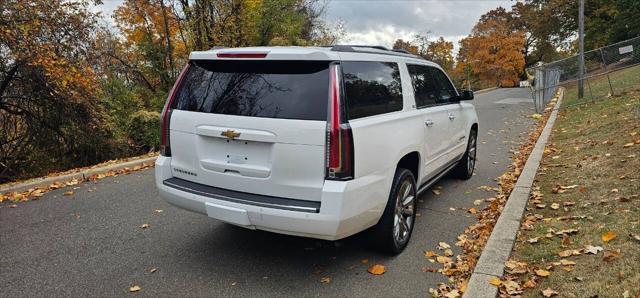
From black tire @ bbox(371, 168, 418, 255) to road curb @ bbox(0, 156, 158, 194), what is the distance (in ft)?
A: 17.3

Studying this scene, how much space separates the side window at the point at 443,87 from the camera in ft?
17.8

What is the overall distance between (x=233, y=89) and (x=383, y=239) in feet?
6.03

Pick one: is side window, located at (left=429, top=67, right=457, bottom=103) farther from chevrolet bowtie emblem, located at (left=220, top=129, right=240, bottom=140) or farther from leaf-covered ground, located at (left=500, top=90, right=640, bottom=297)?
chevrolet bowtie emblem, located at (left=220, top=129, right=240, bottom=140)

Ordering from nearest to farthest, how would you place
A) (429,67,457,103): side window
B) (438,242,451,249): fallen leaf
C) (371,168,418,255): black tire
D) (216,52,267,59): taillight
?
(216,52,267,59): taillight < (371,168,418,255): black tire < (438,242,451,249): fallen leaf < (429,67,457,103): side window

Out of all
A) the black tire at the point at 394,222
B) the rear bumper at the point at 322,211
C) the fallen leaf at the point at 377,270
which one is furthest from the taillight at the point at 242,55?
the fallen leaf at the point at 377,270

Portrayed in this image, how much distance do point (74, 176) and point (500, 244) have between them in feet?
20.5

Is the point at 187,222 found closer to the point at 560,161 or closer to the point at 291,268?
the point at 291,268

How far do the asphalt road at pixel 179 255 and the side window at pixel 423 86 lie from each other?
54.2 inches

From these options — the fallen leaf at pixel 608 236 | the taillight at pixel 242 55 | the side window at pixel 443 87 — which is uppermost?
the taillight at pixel 242 55

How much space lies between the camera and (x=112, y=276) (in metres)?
3.65

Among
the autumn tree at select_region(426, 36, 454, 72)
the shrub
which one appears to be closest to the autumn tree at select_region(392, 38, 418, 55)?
the autumn tree at select_region(426, 36, 454, 72)

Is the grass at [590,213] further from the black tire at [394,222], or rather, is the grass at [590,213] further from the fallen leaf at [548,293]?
the black tire at [394,222]

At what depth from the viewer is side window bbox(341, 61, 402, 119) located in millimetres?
3396

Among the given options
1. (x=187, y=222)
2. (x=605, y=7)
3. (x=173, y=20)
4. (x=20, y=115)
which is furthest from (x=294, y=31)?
(x=605, y=7)
